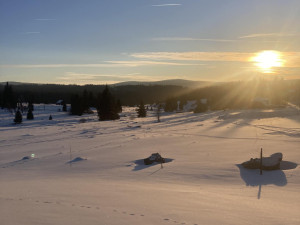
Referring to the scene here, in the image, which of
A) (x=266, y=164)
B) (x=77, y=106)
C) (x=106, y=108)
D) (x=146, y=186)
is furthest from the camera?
(x=77, y=106)

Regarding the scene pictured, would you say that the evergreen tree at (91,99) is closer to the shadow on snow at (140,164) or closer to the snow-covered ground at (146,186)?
the snow-covered ground at (146,186)

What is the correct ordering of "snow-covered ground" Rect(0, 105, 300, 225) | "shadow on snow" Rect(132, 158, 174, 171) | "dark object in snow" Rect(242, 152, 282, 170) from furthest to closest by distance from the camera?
"shadow on snow" Rect(132, 158, 174, 171) < "dark object in snow" Rect(242, 152, 282, 170) < "snow-covered ground" Rect(0, 105, 300, 225)

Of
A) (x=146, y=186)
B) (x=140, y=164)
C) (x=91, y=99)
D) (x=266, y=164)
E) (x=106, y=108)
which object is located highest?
(x=91, y=99)

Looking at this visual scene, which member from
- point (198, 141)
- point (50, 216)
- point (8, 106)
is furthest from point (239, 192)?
point (8, 106)

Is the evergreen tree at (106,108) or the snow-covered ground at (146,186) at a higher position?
the evergreen tree at (106,108)

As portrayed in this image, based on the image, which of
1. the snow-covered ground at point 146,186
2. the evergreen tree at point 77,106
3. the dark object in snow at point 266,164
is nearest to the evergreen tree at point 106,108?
the evergreen tree at point 77,106

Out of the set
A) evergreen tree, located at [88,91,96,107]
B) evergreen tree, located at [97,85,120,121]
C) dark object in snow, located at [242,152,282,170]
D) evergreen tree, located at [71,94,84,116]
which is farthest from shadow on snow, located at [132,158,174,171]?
evergreen tree, located at [88,91,96,107]

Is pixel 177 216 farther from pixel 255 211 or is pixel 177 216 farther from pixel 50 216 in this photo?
pixel 50 216

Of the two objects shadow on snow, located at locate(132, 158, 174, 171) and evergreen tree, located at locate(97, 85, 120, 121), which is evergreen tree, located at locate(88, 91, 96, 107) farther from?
shadow on snow, located at locate(132, 158, 174, 171)

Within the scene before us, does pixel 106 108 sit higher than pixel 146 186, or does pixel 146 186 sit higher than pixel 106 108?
pixel 106 108

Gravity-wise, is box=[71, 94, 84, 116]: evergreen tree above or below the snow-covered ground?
above

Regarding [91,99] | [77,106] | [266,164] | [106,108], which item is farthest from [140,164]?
[91,99]

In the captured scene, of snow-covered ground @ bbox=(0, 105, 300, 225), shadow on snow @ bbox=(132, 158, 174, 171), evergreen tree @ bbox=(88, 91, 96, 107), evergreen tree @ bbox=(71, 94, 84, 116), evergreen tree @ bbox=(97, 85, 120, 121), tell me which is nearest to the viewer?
snow-covered ground @ bbox=(0, 105, 300, 225)

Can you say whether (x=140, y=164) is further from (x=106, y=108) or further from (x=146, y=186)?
(x=106, y=108)
